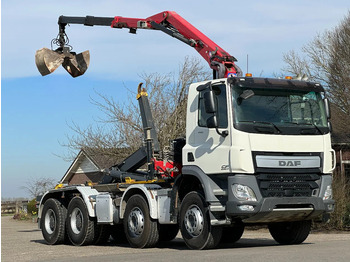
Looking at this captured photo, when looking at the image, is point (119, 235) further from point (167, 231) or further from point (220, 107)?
point (220, 107)

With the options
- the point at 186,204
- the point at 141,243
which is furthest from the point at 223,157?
the point at 141,243

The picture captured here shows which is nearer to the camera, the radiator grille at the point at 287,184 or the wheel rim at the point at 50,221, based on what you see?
the radiator grille at the point at 287,184

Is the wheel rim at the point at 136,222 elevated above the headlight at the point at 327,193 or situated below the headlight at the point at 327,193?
below

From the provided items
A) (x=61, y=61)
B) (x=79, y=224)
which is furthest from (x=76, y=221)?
(x=61, y=61)

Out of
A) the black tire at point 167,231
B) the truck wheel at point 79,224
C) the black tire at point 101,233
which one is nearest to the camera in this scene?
the black tire at point 167,231

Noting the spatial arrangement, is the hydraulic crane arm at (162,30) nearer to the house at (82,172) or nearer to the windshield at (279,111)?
the windshield at (279,111)

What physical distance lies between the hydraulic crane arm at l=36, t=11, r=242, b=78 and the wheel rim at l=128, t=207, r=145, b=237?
326 centimetres

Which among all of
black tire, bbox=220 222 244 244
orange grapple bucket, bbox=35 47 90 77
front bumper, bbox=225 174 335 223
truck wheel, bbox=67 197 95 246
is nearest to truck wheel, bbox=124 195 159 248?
truck wheel, bbox=67 197 95 246

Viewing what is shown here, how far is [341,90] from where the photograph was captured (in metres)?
28.3

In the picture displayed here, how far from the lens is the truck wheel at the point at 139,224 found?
13457 mm

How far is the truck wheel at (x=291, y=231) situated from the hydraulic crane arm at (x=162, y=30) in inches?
128

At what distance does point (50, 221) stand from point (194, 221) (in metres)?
5.83

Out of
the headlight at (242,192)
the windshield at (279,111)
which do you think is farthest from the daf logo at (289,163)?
the headlight at (242,192)

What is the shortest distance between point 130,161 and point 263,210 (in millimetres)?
4817
